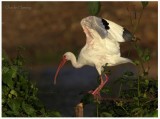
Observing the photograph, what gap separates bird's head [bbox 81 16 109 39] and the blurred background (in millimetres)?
5975

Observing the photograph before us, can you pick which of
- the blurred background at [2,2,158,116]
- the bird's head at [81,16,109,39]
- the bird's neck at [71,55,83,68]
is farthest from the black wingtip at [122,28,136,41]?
the blurred background at [2,2,158,116]

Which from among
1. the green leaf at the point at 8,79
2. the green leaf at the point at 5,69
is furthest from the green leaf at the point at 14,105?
the green leaf at the point at 5,69

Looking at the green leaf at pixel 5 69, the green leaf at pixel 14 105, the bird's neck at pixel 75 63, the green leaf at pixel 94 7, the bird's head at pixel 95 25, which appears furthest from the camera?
the bird's neck at pixel 75 63

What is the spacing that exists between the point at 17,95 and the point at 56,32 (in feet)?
33.3

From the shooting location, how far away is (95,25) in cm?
816

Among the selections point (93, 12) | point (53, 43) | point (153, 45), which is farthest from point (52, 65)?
point (93, 12)

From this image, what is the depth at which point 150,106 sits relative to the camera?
7.53 meters

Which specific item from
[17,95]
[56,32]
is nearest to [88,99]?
[17,95]

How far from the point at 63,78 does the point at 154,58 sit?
225 cm

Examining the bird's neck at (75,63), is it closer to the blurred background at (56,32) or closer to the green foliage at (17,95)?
the green foliage at (17,95)

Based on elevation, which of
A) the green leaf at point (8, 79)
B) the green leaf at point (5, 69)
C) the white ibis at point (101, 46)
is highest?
the white ibis at point (101, 46)

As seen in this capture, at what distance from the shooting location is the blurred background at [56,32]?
15156mm

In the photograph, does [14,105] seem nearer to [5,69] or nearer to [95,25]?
[5,69]

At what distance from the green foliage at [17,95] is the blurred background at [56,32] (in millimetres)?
6858
